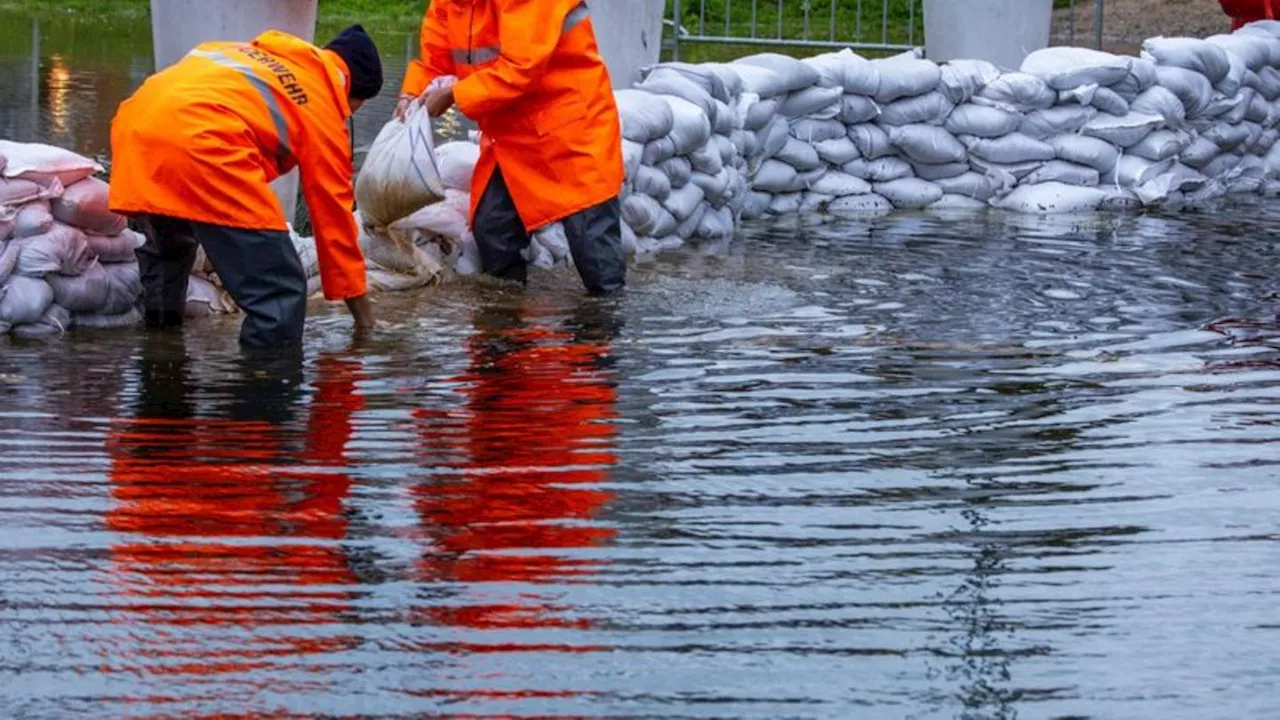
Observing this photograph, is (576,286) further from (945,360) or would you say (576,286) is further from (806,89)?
(806,89)

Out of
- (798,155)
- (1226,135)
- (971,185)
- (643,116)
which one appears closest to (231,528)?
(643,116)

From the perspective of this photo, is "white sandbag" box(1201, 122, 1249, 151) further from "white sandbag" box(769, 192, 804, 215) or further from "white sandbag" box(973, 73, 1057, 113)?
"white sandbag" box(769, 192, 804, 215)

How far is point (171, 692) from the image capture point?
10.2ft

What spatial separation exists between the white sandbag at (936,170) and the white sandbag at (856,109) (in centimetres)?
43

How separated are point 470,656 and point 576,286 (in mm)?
4020

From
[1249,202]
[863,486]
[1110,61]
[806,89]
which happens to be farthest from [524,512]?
[1249,202]

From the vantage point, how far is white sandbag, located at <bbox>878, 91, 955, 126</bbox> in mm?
9625

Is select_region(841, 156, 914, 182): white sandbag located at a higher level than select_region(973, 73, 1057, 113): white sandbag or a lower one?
lower

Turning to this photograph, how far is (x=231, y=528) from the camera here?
157 inches

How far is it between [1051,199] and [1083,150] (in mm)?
291

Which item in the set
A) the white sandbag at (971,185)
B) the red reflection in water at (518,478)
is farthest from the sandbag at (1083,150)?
the red reflection in water at (518,478)

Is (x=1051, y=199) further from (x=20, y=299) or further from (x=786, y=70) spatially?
(x=20, y=299)

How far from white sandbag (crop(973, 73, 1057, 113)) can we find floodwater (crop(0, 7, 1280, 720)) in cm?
316

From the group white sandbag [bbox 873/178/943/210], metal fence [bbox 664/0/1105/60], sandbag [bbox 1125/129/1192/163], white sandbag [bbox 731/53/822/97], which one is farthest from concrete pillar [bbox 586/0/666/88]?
metal fence [bbox 664/0/1105/60]
